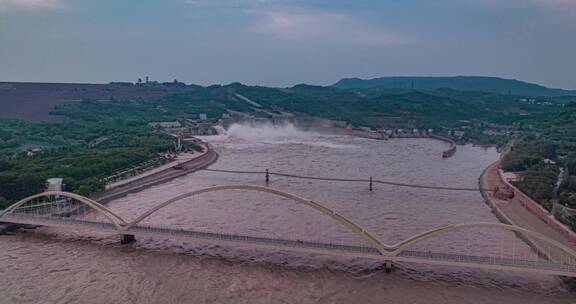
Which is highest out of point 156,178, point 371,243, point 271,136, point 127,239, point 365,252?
point 271,136

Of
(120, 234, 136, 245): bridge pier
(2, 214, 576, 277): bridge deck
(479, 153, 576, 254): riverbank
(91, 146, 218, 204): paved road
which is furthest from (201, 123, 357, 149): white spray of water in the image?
(2, 214, 576, 277): bridge deck

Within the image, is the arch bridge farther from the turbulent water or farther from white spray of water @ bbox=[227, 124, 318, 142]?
white spray of water @ bbox=[227, 124, 318, 142]

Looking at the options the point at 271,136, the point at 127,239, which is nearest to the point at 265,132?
the point at 271,136

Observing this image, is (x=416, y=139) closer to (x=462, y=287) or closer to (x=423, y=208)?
(x=423, y=208)

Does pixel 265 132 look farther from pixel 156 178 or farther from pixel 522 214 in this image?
pixel 522 214

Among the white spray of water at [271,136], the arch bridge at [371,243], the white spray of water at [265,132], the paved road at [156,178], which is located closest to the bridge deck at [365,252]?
the arch bridge at [371,243]

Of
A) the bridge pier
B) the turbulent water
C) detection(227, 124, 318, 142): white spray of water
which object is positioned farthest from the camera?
detection(227, 124, 318, 142): white spray of water
